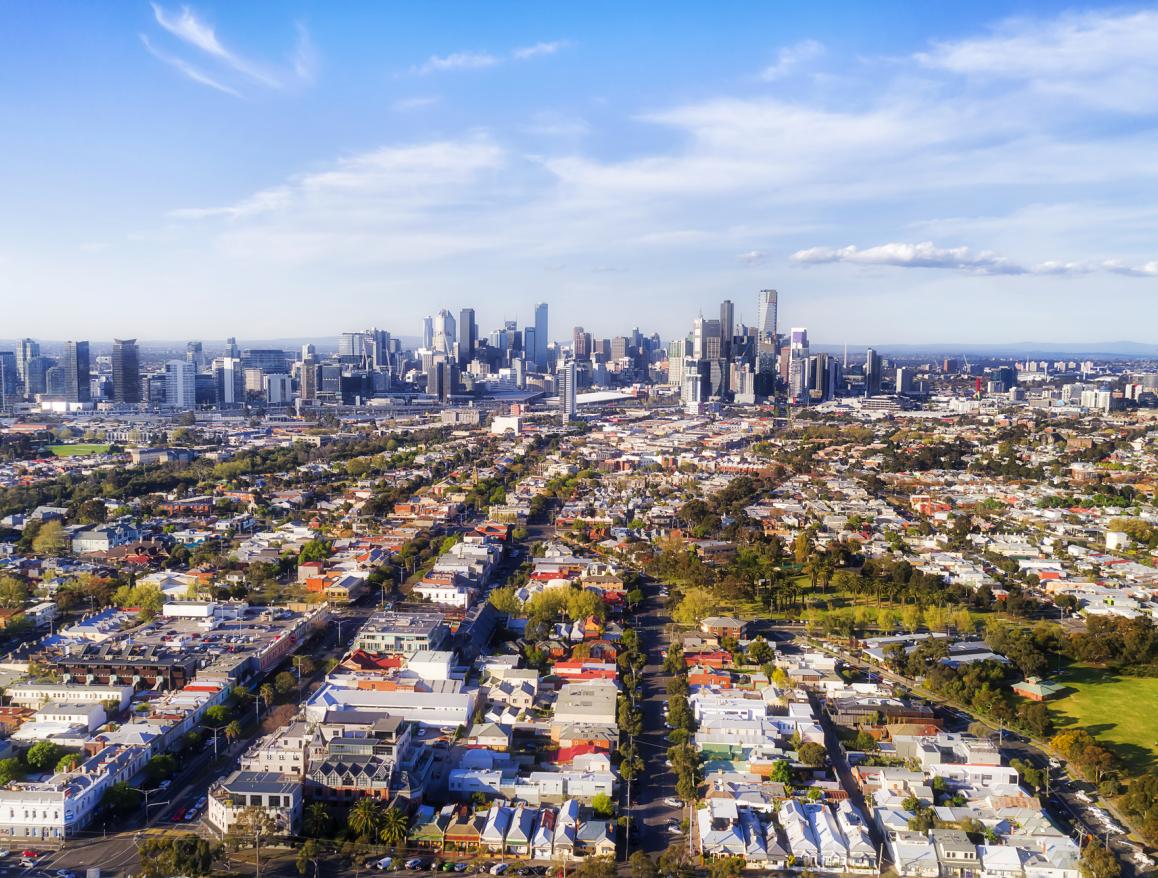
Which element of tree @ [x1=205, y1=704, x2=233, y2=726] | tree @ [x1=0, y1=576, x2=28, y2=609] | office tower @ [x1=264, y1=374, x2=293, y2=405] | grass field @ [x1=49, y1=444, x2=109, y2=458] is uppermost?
office tower @ [x1=264, y1=374, x2=293, y2=405]

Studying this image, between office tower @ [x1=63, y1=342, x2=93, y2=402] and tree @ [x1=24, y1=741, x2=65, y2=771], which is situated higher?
office tower @ [x1=63, y1=342, x2=93, y2=402]

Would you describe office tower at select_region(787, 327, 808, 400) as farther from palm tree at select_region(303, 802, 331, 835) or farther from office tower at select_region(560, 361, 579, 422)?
palm tree at select_region(303, 802, 331, 835)

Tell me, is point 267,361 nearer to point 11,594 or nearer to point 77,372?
point 77,372

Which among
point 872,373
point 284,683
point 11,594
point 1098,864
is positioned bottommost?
point 1098,864

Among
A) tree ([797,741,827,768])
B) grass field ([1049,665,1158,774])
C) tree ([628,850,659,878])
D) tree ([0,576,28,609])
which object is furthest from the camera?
tree ([0,576,28,609])

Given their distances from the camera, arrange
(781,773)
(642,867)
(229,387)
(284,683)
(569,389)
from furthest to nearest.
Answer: (229,387)
(569,389)
(284,683)
(781,773)
(642,867)

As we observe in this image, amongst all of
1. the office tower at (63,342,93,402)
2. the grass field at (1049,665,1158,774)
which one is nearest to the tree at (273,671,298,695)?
the grass field at (1049,665,1158,774)

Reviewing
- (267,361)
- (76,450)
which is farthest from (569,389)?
(267,361)

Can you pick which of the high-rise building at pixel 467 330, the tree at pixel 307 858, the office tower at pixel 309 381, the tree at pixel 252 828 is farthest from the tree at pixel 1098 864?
the high-rise building at pixel 467 330

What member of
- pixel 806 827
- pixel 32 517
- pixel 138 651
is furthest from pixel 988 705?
pixel 32 517
